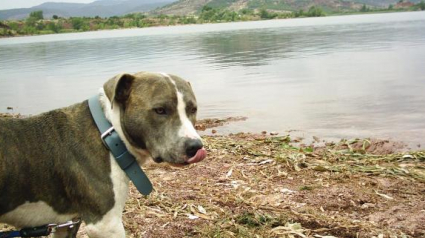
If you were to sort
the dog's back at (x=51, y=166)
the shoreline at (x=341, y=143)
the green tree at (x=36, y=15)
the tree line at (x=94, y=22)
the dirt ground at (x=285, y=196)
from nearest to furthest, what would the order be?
the dog's back at (x=51, y=166), the dirt ground at (x=285, y=196), the shoreline at (x=341, y=143), the tree line at (x=94, y=22), the green tree at (x=36, y=15)

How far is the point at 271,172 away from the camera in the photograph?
8.42 m

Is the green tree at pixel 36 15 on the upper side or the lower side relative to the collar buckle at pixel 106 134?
lower

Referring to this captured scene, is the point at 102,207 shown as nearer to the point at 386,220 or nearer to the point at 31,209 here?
the point at 31,209

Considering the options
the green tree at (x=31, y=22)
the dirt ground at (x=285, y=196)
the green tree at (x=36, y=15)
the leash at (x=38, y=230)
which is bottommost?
the green tree at (x=31, y=22)

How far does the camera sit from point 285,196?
712cm

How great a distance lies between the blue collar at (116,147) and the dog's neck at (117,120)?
0.10ft

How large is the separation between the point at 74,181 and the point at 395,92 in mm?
15336

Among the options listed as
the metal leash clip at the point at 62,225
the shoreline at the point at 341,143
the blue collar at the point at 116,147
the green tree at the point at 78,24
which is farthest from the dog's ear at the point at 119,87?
the green tree at the point at 78,24

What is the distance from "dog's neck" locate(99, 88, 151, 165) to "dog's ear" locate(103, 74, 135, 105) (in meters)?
0.07

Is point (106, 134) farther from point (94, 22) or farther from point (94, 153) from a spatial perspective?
point (94, 22)

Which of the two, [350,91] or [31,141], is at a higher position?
[31,141]

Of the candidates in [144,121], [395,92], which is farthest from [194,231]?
[395,92]

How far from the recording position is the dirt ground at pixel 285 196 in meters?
5.93

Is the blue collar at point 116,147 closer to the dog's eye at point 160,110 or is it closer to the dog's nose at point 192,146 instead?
the dog's eye at point 160,110
